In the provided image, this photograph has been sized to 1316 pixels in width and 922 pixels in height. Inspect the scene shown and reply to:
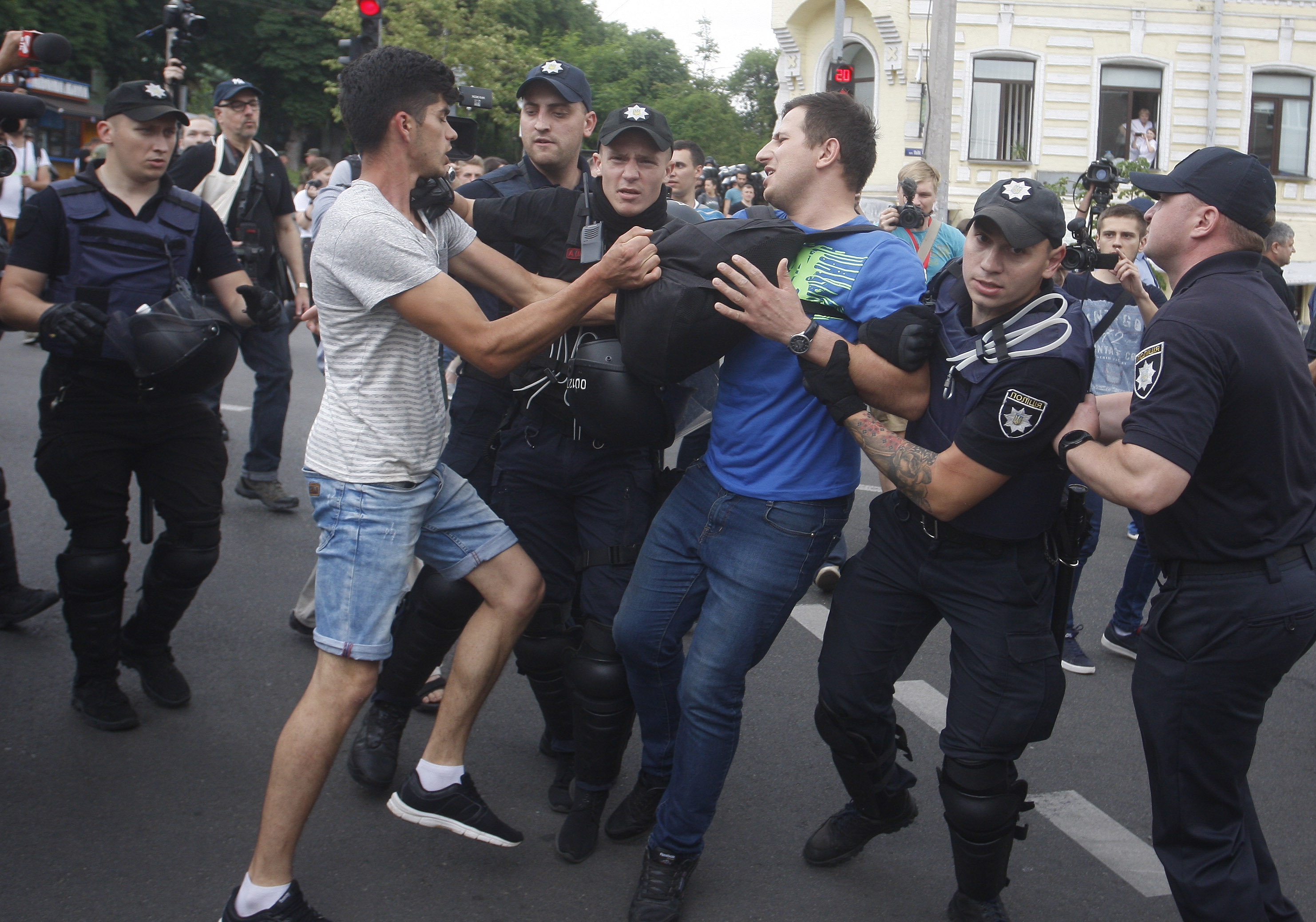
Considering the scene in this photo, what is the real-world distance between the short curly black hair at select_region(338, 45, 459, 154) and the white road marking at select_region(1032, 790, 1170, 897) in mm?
2773

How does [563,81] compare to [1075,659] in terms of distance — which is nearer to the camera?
[563,81]

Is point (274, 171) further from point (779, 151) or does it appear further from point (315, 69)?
point (315, 69)

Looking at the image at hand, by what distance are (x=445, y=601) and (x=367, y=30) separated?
6927mm

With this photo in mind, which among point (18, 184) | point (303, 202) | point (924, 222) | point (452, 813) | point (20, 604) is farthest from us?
point (303, 202)

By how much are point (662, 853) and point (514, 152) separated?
4720cm

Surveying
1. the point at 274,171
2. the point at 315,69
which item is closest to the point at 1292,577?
the point at 274,171

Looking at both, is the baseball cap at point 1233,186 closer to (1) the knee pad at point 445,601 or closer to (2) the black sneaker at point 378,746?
(1) the knee pad at point 445,601

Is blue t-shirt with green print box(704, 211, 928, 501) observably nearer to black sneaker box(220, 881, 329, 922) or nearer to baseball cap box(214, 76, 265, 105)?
black sneaker box(220, 881, 329, 922)

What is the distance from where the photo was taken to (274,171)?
6152mm

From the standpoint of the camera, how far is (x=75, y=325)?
11.7ft

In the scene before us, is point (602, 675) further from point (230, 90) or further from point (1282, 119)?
point (1282, 119)

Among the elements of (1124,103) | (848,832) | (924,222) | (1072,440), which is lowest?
Answer: (848,832)

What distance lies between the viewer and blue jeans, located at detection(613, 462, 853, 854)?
2.93 metres

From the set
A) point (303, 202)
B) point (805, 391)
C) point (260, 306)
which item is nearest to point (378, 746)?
point (260, 306)
